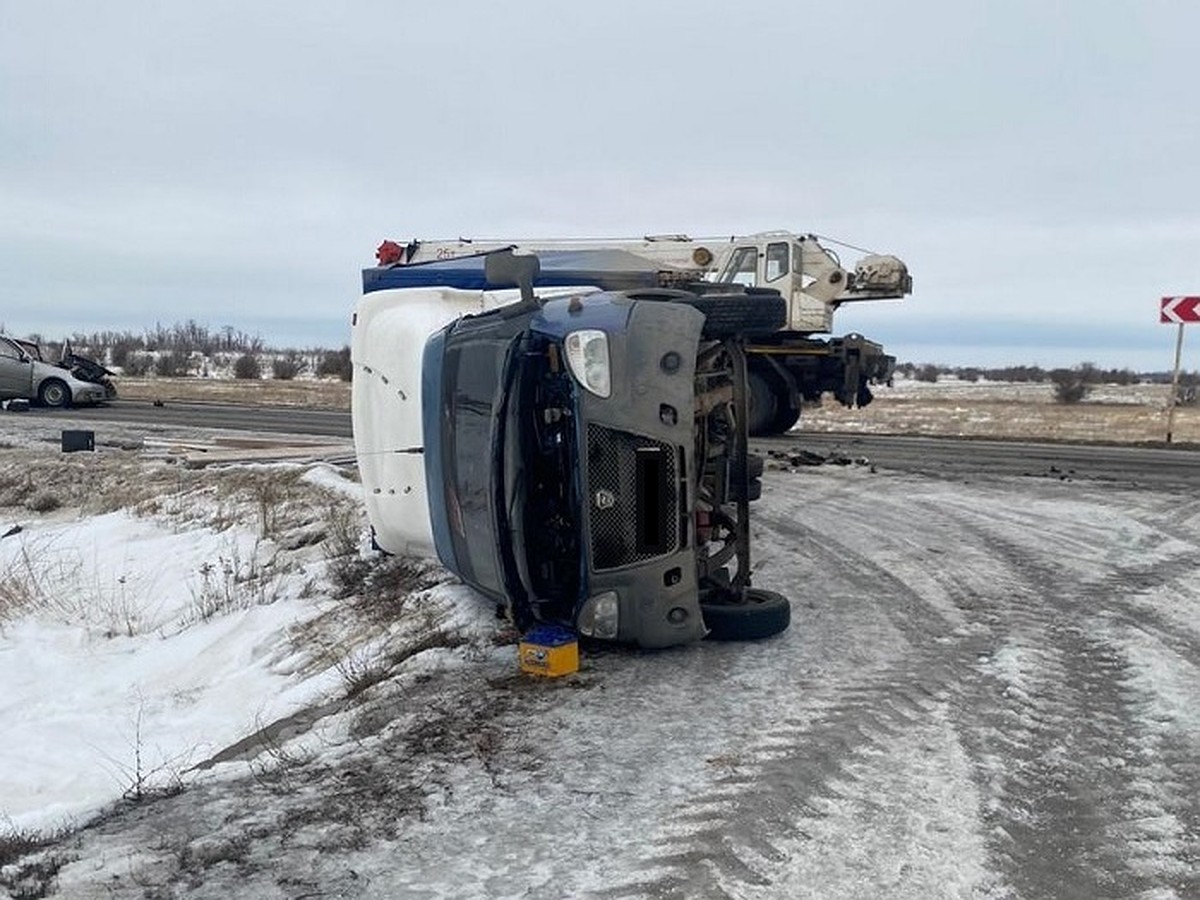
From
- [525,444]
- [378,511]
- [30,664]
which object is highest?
[525,444]

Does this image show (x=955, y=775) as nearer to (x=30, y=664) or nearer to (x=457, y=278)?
(x=457, y=278)

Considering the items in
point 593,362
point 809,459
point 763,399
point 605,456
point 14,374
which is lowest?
point 809,459

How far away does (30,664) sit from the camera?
766 centimetres

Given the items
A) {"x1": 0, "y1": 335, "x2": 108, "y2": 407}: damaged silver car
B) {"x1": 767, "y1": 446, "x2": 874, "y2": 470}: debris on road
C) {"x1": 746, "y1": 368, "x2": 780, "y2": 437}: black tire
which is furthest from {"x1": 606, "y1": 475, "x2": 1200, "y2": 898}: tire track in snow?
{"x1": 0, "y1": 335, "x2": 108, "y2": 407}: damaged silver car

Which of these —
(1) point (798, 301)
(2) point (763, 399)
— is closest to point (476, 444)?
(2) point (763, 399)

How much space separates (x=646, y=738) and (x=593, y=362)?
5.29 ft

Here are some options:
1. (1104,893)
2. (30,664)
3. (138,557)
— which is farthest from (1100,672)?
(138,557)

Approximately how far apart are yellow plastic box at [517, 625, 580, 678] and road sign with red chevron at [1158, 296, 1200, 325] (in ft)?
50.1

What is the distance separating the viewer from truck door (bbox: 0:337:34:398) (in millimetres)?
23172

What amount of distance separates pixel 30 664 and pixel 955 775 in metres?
6.84

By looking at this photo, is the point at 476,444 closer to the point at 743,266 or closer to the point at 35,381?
the point at 743,266

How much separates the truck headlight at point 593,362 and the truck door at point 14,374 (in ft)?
74.2

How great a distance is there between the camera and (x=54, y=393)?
77.4ft

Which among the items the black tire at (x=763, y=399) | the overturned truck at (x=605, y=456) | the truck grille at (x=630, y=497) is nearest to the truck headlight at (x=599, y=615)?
the overturned truck at (x=605, y=456)
